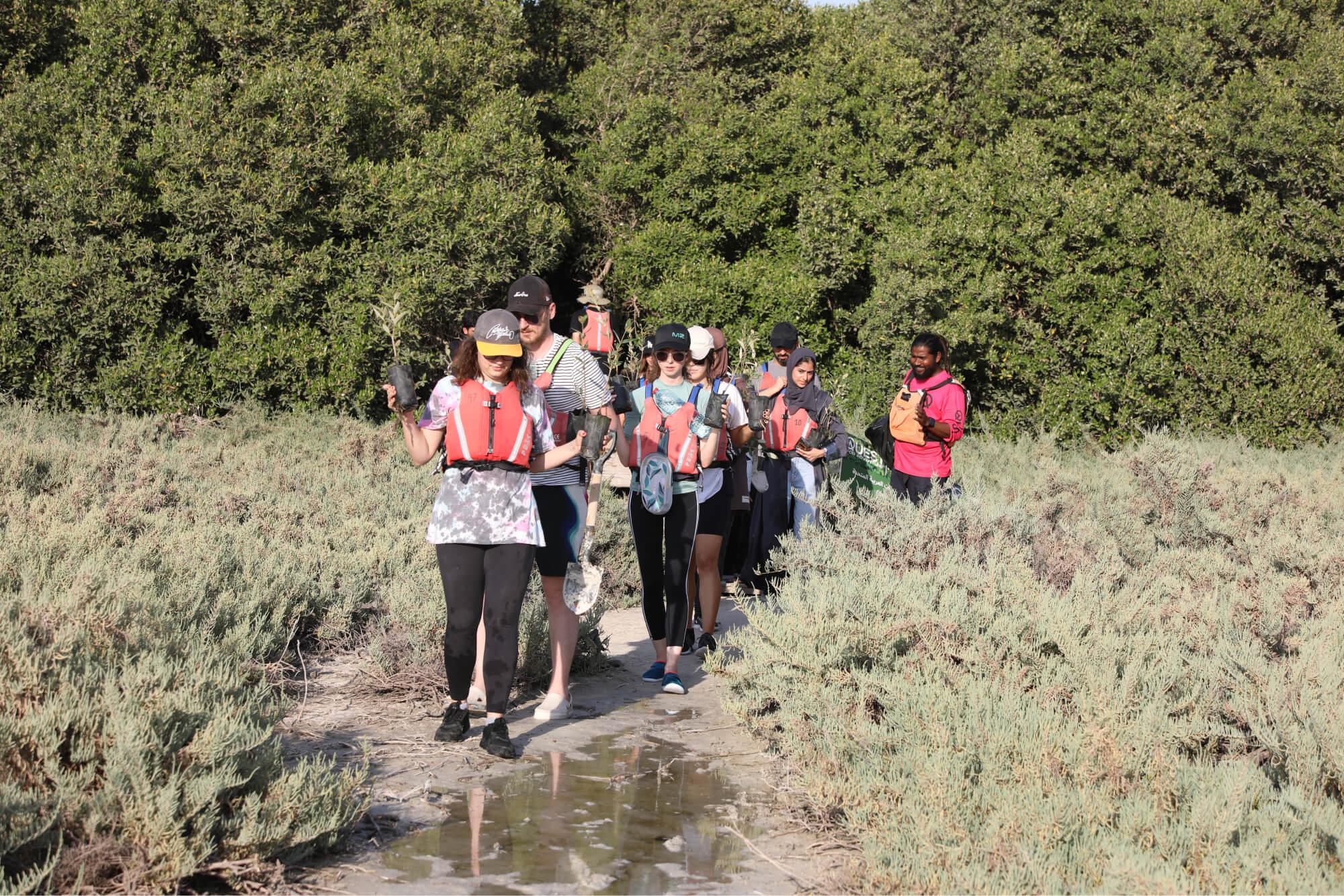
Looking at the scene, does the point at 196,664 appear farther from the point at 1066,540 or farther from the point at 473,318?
the point at 1066,540

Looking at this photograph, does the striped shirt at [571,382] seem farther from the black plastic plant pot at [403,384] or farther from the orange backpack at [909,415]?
the orange backpack at [909,415]

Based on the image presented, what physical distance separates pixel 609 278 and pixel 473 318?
1093cm

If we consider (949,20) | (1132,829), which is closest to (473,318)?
(1132,829)

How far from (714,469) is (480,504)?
7.07 feet

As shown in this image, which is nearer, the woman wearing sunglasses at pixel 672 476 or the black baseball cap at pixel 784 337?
the woman wearing sunglasses at pixel 672 476

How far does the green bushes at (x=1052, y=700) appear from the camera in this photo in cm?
402

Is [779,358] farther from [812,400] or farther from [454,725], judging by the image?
[454,725]

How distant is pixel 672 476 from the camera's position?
7055mm

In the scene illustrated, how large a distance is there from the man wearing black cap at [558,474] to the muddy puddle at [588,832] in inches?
27.7

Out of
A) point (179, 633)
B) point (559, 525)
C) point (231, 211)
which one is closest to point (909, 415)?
point (559, 525)

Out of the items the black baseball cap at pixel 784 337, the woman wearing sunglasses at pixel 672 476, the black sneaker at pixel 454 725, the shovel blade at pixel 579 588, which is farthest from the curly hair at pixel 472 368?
the black baseball cap at pixel 784 337

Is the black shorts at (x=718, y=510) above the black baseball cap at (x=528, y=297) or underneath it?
underneath

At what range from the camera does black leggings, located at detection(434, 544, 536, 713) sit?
5625mm

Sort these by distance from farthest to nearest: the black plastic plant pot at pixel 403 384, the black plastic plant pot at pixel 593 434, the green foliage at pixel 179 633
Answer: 1. the black plastic plant pot at pixel 593 434
2. the black plastic plant pot at pixel 403 384
3. the green foliage at pixel 179 633
